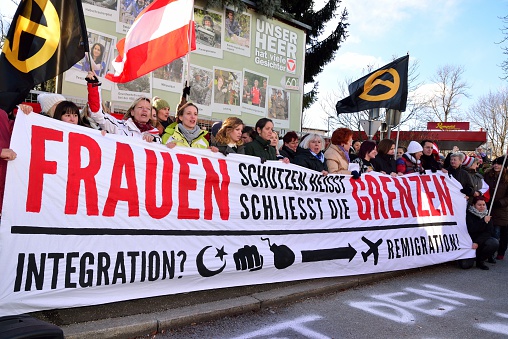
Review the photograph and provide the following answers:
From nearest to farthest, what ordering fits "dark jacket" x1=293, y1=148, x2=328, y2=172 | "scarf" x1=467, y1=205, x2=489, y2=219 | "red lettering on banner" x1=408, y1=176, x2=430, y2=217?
1. "dark jacket" x1=293, y1=148, x2=328, y2=172
2. "red lettering on banner" x1=408, y1=176, x2=430, y2=217
3. "scarf" x1=467, y1=205, x2=489, y2=219

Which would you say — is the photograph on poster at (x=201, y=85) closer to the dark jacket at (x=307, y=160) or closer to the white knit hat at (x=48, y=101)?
the dark jacket at (x=307, y=160)

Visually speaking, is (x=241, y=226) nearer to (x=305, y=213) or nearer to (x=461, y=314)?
(x=305, y=213)

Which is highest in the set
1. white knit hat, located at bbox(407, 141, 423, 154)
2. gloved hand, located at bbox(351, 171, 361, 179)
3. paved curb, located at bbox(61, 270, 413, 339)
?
white knit hat, located at bbox(407, 141, 423, 154)

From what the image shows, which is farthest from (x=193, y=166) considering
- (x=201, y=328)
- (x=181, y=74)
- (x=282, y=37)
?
(x=282, y=37)

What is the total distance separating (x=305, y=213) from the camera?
530 centimetres

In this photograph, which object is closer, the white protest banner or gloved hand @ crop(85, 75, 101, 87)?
the white protest banner

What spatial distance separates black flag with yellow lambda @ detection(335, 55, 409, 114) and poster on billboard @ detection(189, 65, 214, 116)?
316 centimetres

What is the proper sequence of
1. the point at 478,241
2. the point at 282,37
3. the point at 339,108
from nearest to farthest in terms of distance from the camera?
1. the point at 478,241
2. the point at 339,108
3. the point at 282,37

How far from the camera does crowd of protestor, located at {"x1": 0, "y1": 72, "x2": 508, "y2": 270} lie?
4.40 metres

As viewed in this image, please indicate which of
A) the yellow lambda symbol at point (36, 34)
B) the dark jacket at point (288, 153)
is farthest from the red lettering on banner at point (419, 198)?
the yellow lambda symbol at point (36, 34)

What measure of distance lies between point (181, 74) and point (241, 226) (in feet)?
17.5

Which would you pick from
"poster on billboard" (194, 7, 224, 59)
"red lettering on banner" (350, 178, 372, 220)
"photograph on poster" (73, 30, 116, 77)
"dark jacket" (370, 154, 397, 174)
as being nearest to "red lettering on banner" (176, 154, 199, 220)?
"red lettering on banner" (350, 178, 372, 220)

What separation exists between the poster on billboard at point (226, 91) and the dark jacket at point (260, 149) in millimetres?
4458

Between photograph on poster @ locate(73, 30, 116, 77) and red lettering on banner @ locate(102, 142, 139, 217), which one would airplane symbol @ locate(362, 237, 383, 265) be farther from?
photograph on poster @ locate(73, 30, 116, 77)
